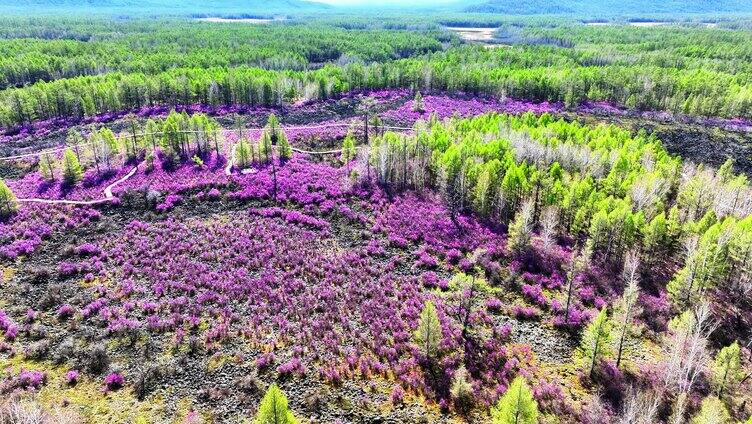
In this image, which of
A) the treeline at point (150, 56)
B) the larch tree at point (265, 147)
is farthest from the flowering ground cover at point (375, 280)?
the treeline at point (150, 56)

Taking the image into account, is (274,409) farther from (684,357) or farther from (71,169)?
(71,169)

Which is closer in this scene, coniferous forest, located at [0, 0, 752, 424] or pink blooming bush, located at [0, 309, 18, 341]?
coniferous forest, located at [0, 0, 752, 424]

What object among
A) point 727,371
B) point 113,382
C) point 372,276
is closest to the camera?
point 727,371

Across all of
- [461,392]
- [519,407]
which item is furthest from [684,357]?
[519,407]

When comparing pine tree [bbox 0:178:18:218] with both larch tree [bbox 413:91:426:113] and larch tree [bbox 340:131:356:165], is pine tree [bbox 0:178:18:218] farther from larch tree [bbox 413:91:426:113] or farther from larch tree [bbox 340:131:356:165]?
larch tree [bbox 413:91:426:113]

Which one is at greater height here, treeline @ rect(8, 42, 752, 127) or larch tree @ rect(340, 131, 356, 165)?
treeline @ rect(8, 42, 752, 127)

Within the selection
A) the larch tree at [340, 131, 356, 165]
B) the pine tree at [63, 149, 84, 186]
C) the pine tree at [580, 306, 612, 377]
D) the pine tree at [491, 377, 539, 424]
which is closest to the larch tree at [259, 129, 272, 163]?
the larch tree at [340, 131, 356, 165]

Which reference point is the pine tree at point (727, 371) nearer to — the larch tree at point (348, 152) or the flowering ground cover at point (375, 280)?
the flowering ground cover at point (375, 280)

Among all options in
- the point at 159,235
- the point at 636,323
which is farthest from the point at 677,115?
the point at 159,235
